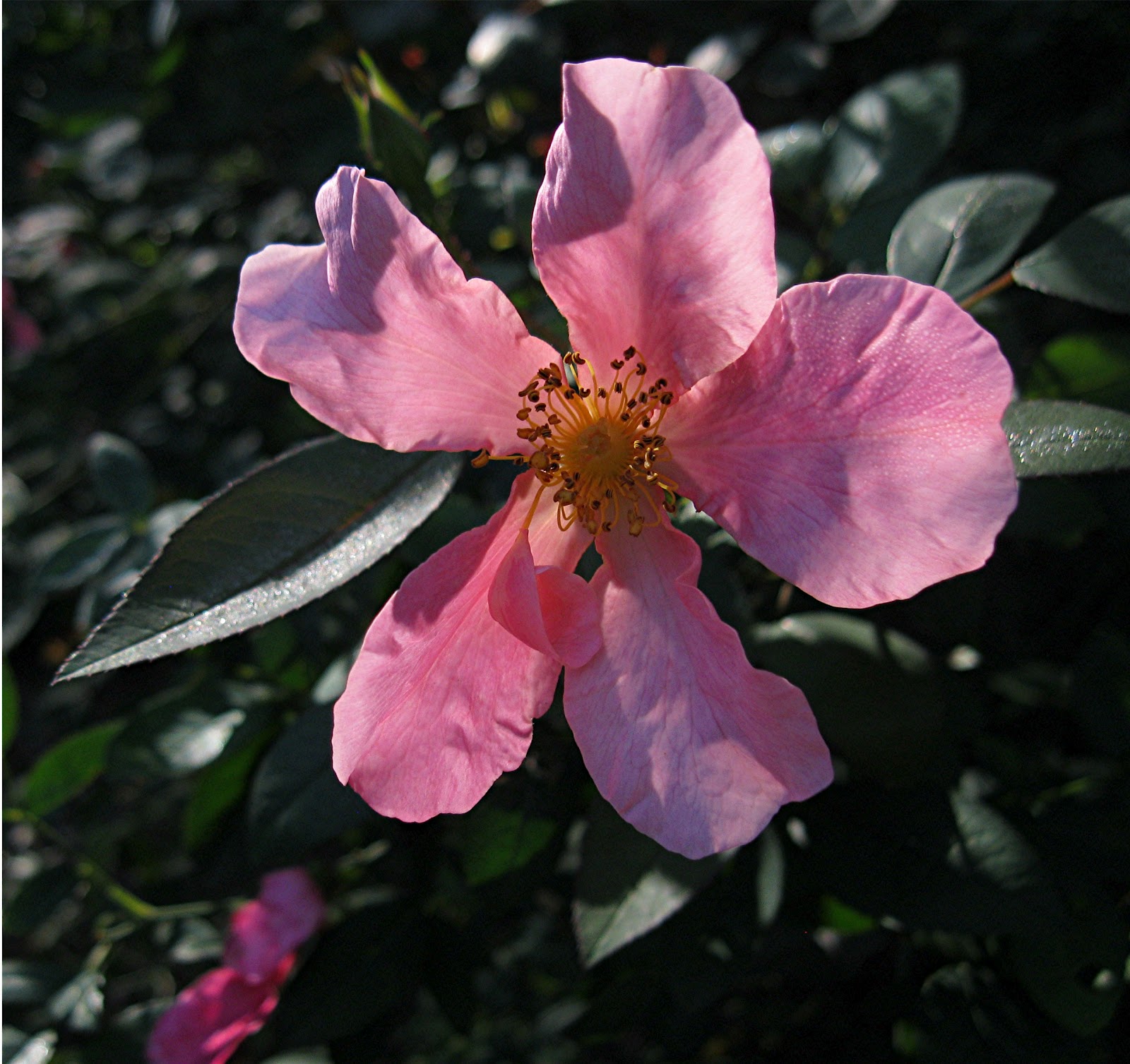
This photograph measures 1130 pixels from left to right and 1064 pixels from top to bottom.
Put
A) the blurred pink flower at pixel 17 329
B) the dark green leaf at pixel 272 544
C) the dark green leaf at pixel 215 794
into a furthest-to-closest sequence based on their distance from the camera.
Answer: the blurred pink flower at pixel 17 329
the dark green leaf at pixel 215 794
the dark green leaf at pixel 272 544

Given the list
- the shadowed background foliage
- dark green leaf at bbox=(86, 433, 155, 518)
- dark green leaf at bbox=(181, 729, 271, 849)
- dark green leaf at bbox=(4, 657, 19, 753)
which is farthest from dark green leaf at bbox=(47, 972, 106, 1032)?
dark green leaf at bbox=(86, 433, 155, 518)

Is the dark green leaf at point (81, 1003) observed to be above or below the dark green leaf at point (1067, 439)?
below

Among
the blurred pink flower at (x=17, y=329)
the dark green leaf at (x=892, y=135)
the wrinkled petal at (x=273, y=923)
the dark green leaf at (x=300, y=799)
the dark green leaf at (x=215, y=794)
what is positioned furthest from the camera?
the blurred pink flower at (x=17, y=329)

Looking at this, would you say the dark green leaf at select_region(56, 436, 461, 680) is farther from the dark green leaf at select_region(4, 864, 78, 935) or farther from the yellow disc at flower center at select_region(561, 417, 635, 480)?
the dark green leaf at select_region(4, 864, 78, 935)

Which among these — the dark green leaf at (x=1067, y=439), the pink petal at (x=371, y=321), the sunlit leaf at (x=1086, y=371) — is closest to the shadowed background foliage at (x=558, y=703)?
the sunlit leaf at (x=1086, y=371)

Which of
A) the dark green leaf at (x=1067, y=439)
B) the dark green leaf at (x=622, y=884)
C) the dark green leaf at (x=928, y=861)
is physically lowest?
the dark green leaf at (x=928, y=861)

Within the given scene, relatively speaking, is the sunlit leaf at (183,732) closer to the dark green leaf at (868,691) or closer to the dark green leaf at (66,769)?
the dark green leaf at (66,769)

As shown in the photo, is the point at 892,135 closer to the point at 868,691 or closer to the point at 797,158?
the point at 797,158
